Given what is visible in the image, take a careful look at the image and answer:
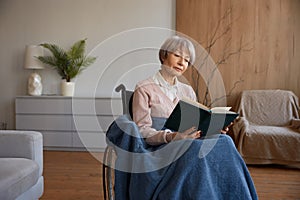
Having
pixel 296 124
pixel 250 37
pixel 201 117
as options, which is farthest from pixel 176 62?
pixel 250 37

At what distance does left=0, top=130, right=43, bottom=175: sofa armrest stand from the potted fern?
88.3 inches

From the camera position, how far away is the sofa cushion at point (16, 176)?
1443 millimetres

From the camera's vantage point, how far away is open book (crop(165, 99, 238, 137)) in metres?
1.36

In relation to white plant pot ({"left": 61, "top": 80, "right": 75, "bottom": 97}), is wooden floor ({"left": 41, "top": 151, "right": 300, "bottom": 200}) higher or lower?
lower

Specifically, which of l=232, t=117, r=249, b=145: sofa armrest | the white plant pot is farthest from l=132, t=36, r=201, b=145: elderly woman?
the white plant pot

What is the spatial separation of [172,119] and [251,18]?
9.70ft

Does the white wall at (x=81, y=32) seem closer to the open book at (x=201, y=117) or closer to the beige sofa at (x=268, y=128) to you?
the beige sofa at (x=268, y=128)

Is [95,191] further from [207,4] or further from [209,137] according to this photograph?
[207,4]

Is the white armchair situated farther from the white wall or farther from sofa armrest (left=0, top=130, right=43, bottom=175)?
the white wall

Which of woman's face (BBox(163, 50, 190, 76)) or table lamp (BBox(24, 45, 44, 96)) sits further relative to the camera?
table lamp (BBox(24, 45, 44, 96))

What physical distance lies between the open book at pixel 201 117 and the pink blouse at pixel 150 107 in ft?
0.38

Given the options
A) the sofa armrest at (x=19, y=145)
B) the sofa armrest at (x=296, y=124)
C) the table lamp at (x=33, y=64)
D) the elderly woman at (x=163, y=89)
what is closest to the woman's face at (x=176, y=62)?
the elderly woman at (x=163, y=89)

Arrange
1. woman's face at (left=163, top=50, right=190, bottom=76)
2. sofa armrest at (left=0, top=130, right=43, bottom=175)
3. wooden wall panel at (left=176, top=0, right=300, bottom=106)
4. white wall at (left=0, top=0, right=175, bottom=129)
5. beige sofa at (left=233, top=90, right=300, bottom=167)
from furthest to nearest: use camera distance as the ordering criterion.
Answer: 1. white wall at (left=0, top=0, right=175, bottom=129)
2. wooden wall panel at (left=176, top=0, right=300, bottom=106)
3. beige sofa at (left=233, top=90, right=300, bottom=167)
4. sofa armrest at (left=0, top=130, right=43, bottom=175)
5. woman's face at (left=163, top=50, right=190, bottom=76)

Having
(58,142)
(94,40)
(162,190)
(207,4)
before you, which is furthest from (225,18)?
(162,190)
